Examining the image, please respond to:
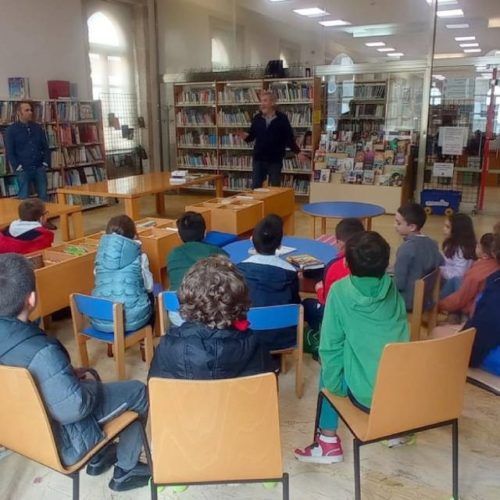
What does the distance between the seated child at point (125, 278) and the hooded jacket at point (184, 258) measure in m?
0.17

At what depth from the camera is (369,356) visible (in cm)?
192

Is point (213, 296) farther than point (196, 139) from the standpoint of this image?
No

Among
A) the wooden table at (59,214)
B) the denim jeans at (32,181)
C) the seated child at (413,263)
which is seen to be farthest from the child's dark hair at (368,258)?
the denim jeans at (32,181)

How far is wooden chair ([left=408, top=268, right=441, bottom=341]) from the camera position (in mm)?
2797

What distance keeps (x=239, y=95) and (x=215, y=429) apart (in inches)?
305

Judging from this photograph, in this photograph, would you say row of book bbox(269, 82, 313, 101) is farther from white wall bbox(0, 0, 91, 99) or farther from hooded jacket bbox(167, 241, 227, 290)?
hooded jacket bbox(167, 241, 227, 290)

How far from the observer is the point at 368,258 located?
1868 mm

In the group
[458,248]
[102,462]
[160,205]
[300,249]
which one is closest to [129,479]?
[102,462]

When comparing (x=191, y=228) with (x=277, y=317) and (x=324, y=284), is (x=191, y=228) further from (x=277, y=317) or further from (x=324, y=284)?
(x=277, y=317)

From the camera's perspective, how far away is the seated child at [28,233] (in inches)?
143

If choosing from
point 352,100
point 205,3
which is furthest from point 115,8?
point 352,100

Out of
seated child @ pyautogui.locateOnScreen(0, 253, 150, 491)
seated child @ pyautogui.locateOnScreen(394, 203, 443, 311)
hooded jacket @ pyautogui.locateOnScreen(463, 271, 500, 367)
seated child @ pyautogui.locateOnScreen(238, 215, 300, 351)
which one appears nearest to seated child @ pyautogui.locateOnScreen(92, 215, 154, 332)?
seated child @ pyautogui.locateOnScreen(238, 215, 300, 351)

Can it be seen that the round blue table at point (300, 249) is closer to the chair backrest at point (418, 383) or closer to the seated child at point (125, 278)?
the seated child at point (125, 278)

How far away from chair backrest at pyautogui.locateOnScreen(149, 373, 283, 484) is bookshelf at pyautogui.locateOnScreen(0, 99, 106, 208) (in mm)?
6185
